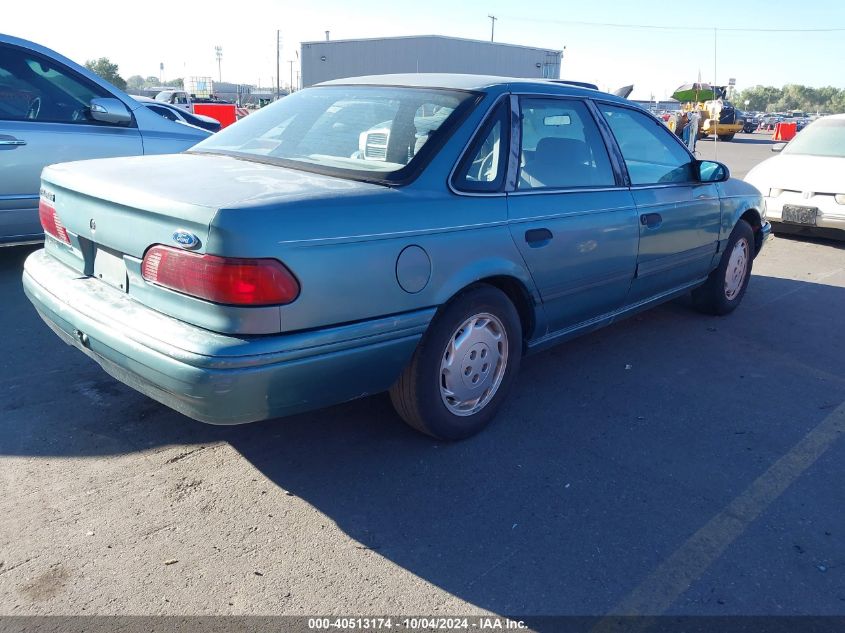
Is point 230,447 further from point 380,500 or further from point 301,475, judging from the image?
point 380,500

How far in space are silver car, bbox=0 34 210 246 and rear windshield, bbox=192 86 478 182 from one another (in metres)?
2.36

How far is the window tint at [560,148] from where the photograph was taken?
3592mm

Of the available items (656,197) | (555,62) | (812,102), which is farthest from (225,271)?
(812,102)

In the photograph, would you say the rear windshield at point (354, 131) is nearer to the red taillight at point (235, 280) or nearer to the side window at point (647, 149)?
the red taillight at point (235, 280)

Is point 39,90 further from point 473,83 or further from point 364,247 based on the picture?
point 364,247

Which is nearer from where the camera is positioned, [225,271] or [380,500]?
[225,271]

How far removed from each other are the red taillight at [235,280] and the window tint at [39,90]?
12.7ft

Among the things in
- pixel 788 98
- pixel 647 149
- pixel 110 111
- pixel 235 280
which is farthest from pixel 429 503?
pixel 788 98

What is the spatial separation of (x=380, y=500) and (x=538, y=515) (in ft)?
2.05

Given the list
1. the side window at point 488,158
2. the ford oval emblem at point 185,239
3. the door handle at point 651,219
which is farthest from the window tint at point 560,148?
the ford oval emblem at point 185,239

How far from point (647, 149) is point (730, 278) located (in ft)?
5.20

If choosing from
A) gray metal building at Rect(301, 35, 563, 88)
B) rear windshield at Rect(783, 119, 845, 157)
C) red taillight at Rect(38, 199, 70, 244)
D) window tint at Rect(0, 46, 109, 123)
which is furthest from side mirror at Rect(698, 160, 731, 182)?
gray metal building at Rect(301, 35, 563, 88)

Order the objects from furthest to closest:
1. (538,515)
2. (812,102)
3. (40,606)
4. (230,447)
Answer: (812,102) < (230,447) < (538,515) < (40,606)

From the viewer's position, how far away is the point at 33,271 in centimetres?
339
